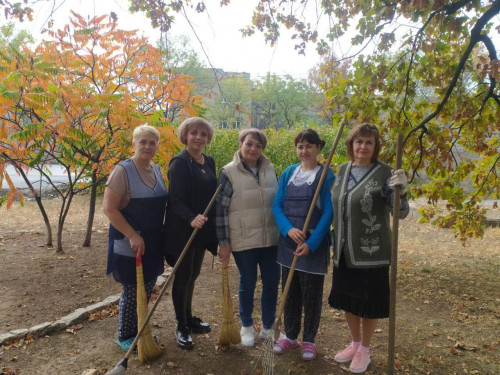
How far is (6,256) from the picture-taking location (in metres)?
6.21

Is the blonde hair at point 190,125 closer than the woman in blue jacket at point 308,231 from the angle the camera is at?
No

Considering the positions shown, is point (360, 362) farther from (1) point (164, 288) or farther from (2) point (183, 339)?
(1) point (164, 288)

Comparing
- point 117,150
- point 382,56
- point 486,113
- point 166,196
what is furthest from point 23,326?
point 486,113

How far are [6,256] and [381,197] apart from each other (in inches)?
236

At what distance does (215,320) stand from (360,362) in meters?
1.69

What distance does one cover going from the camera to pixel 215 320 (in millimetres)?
4297

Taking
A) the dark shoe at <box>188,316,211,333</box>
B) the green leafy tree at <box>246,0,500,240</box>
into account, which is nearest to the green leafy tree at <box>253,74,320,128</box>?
the green leafy tree at <box>246,0,500,240</box>

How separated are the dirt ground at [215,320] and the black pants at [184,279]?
1.20 feet

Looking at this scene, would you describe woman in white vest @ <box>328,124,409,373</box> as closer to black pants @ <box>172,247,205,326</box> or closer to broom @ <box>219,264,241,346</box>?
broom @ <box>219,264,241,346</box>

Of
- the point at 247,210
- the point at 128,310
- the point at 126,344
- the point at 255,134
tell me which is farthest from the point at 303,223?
the point at 126,344

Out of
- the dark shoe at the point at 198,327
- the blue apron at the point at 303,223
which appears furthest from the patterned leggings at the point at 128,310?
the blue apron at the point at 303,223

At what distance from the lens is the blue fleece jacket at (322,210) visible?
123 inches

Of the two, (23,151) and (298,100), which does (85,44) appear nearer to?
(23,151)

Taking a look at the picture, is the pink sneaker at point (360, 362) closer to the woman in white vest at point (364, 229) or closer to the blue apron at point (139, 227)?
the woman in white vest at point (364, 229)
